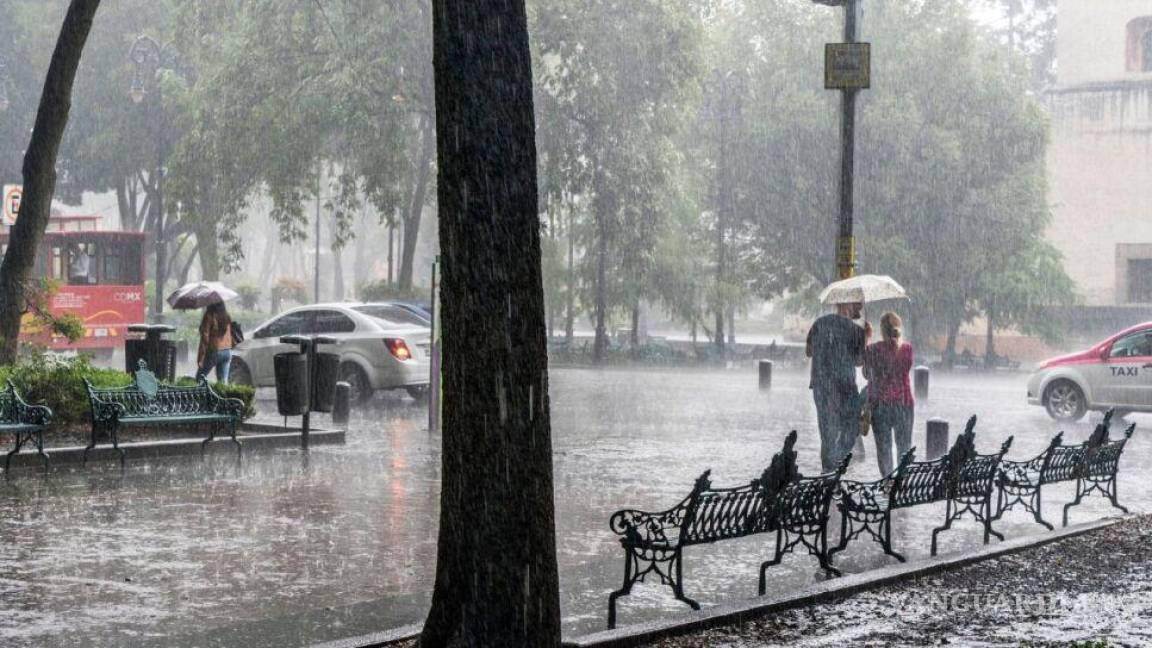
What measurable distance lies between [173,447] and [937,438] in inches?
321

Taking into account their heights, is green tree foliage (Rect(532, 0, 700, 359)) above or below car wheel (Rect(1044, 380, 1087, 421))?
above

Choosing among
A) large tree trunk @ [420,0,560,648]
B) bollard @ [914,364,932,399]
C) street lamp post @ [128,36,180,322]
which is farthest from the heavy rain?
street lamp post @ [128,36,180,322]

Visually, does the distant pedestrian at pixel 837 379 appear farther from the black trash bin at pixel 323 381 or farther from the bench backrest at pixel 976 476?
the black trash bin at pixel 323 381

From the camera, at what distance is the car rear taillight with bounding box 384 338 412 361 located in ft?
73.6

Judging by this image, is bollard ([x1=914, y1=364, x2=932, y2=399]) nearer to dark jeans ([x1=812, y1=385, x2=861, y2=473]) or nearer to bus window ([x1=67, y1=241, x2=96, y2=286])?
dark jeans ([x1=812, y1=385, x2=861, y2=473])

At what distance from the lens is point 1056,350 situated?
46938 mm

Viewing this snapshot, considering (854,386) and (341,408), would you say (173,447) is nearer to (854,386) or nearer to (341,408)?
(341,408)

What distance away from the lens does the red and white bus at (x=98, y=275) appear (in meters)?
34.9

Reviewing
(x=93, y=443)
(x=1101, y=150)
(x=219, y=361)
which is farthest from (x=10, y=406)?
(x=1101, y=150)

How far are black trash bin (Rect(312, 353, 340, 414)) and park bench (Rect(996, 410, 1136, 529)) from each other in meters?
8.08

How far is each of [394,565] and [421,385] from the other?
14.3m

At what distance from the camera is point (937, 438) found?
16.5 metres

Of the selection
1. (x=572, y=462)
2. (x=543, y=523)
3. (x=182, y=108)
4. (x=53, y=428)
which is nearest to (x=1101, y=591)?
(x=543, y=523)

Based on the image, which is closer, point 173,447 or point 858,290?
point 858,290
